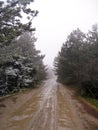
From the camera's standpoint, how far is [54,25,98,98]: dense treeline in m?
22.6

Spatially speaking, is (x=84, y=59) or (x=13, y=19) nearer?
(x=13, y=19)

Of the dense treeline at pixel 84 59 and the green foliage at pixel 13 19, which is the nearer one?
the green foliage at pixel 13 19

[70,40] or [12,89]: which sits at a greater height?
[70,40]

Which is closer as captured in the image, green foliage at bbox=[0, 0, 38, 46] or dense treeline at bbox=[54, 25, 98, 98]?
green foliage at bbox=[0, 0, 38, 46]

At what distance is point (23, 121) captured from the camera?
11.3 m

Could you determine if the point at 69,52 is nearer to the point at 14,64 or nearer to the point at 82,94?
the point at 14,64

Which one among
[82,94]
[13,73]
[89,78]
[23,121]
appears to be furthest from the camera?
[13,73]

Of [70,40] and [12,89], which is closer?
[12,89]

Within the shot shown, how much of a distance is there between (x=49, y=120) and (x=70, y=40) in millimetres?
33997

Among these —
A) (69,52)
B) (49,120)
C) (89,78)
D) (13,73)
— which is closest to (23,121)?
(49,120)

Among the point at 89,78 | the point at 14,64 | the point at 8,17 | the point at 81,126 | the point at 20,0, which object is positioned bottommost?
the point at 81,126

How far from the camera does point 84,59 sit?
3114 cm

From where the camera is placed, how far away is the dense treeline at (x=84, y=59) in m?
22.6

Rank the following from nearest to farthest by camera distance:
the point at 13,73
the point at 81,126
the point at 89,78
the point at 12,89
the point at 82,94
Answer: the point at 81,126 < the point at 89,78 < the point at 82,94 < the point at 13,73 < the point at 12,89
